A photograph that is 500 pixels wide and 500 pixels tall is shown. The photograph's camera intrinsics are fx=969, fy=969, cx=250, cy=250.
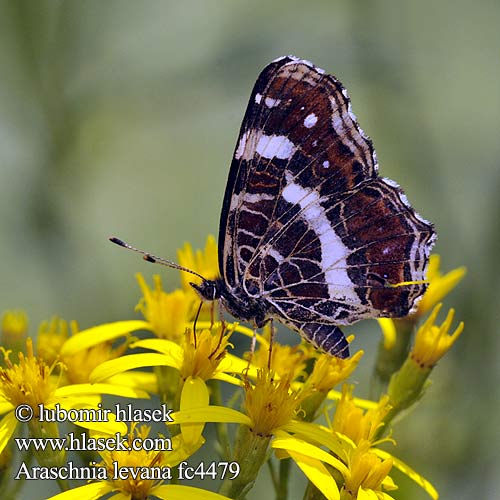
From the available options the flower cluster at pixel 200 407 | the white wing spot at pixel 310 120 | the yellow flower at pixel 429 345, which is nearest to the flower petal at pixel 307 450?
the flower cluster at pixel 200 407

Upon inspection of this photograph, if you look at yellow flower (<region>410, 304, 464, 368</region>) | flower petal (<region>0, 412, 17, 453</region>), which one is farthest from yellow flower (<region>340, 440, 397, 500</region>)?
flower petal (<region>0, 412, 17, 453</region>)

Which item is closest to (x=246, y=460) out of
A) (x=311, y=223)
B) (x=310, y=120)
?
(x=311, y=223)

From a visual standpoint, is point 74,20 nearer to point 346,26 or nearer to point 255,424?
point 346,26

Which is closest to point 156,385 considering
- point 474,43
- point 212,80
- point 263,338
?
point 263,338

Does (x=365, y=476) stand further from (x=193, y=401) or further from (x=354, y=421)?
(x=193, y=401)

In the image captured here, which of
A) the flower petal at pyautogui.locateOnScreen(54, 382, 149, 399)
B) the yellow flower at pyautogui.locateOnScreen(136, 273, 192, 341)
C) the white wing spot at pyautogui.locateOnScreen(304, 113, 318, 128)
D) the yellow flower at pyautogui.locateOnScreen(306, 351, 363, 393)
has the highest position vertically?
the white wing spot at pyautogui.locateOnScreen(304, 113, 318, 128)

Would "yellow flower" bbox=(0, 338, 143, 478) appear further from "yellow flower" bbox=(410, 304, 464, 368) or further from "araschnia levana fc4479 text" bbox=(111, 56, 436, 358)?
"yellow flower" bbox=(410, 304, 464, 368)
